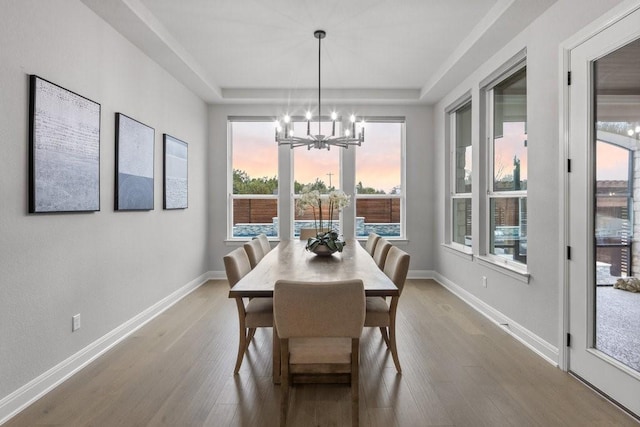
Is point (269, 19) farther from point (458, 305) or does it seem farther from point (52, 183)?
point (458, 305)

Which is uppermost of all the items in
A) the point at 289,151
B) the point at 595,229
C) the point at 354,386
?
the point at 289,151

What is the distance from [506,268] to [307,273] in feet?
6.84

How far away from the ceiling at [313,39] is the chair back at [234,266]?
2.10 metres

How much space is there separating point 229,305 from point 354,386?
101 inches

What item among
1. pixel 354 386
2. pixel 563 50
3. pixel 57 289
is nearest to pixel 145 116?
pixel 57 289

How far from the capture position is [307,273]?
2.46 metres

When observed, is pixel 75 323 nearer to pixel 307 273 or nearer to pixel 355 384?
pixel 307 273

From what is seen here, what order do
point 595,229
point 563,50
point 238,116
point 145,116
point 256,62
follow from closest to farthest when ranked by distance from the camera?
point 595,229
point 563,50
point 145,116
point 256,62
point 238,116

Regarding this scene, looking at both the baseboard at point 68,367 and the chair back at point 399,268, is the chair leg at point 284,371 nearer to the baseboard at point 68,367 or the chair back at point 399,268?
the chair back at point 399,268

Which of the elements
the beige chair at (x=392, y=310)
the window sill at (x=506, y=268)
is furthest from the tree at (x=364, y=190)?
the beige chair at (x=392, y=310)

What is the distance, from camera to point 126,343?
3053 mm

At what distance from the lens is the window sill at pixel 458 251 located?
14.1ft

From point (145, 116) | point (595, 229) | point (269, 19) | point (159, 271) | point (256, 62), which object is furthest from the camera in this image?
point (256, 62)

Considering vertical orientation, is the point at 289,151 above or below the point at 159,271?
above
